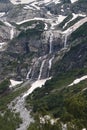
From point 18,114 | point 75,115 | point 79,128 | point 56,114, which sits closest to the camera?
point 79,128

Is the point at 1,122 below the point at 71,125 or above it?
below

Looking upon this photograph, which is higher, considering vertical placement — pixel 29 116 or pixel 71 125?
pixel 71 125

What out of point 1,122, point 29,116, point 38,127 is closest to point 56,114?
point 29,116

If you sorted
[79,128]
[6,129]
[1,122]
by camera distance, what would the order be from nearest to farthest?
[79,128] → [6,129] → [1,122]

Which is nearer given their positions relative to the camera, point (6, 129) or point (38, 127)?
point (38, 127)

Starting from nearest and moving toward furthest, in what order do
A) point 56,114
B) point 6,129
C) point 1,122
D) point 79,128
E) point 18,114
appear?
point 79,128 < point 6,129 < point 1,122 < point 56,114 < point 18,114

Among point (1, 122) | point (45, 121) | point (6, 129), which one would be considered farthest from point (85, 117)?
point (1, 122)

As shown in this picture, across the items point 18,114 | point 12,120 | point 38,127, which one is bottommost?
point 18,114

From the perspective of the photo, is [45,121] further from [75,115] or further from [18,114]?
[18,114]

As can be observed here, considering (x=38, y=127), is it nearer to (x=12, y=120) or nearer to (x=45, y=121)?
(x=45, y=121)
